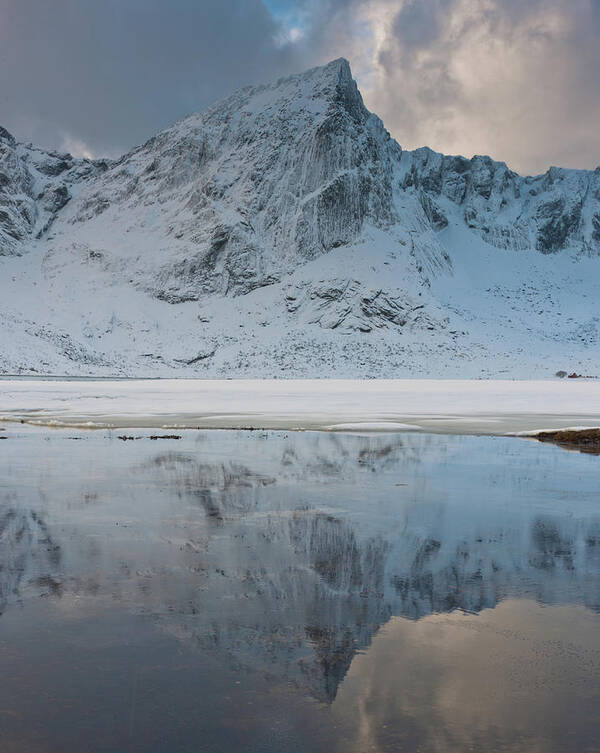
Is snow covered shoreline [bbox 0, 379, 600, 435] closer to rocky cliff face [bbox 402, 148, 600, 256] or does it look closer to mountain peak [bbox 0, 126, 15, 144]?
rocky cliff face [bbox 402, 148, 600, 256]

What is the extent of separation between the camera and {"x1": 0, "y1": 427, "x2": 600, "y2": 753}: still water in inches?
183

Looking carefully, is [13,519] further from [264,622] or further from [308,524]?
[264,622]

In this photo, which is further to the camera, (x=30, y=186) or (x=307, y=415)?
(x=30, y=186)

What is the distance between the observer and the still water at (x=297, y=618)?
15.2 ft

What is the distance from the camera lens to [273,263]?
432 feet

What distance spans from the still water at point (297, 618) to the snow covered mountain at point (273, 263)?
8705 centimetres

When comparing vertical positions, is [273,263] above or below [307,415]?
above

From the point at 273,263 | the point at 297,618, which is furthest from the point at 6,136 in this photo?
the point at 297,618

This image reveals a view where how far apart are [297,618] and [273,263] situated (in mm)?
127182

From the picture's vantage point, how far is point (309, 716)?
4.76 m

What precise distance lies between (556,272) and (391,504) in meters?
165

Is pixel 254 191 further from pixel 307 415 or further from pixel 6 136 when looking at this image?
pixel 307 415

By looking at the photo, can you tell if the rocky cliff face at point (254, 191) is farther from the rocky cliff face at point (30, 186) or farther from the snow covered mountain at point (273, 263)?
the rocky cliff face at point (30, 186)

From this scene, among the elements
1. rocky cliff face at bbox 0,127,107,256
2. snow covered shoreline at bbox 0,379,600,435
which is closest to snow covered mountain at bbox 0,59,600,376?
rocky cliff face at bbox 0,127,107,256
